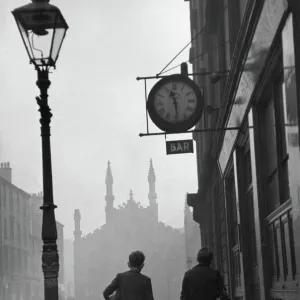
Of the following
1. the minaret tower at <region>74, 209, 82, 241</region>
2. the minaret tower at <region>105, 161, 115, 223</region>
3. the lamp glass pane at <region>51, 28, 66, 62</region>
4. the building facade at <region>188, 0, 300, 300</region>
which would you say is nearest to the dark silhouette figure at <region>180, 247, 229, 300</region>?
the building facade at <region>188, 0, 300, 300</region>

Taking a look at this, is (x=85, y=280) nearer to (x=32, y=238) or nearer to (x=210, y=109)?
(x=32, y=238)

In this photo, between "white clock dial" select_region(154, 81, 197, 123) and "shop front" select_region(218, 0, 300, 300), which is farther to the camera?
"white clock dial" select_region(154, 81, 197, 123)

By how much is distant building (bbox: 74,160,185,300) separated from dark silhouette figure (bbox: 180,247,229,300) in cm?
8495

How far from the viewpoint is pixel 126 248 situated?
115562 mm

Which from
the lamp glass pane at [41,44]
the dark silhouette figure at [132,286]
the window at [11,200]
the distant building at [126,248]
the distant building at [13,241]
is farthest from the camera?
the distant building at [126,248]

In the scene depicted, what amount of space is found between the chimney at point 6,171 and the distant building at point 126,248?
26283mm

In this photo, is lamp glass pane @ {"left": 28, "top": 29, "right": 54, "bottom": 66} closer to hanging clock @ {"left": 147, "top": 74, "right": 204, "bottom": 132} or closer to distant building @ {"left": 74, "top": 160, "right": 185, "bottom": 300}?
hanging clock @ {"left": 147, "top": 74, "right": 204, "bottom": 132}

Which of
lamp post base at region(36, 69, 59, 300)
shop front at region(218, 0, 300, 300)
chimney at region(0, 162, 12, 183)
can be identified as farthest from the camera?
chimney at region(0, 162, 12, 183)

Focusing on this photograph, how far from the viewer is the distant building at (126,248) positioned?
101 m

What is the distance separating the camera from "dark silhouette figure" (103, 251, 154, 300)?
7.92 meters

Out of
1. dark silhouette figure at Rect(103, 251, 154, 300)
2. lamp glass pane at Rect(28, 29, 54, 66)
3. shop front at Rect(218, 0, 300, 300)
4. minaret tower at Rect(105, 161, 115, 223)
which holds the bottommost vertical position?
dark silhouette figure at Rect(103, 251, 154, 300)

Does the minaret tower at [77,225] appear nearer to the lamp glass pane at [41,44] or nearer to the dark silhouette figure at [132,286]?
the dark silhouette figure at [132,286]

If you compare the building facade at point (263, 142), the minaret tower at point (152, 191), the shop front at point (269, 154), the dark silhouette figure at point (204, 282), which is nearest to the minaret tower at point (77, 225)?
the minaret tower at point (152, 191)

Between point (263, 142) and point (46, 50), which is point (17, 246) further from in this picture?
point (46, 50)
